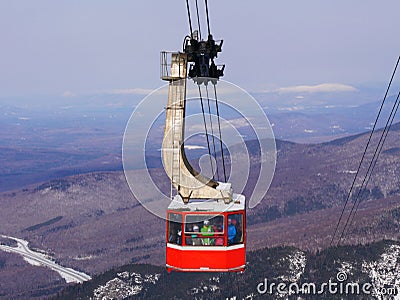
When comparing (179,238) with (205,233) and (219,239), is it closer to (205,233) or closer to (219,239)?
(205,233)

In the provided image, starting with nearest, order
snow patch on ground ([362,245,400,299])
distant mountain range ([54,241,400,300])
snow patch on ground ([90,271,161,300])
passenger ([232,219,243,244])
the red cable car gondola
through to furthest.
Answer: the red cable car gondola, passenger ([232,219,243,244]), snow patch on ground ([362,245,400,299]), distant mountain range ([54,241,400,300]), snow patch on ground ([90,271,161,300])

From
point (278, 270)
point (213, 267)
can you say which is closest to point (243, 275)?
point (278, 270)

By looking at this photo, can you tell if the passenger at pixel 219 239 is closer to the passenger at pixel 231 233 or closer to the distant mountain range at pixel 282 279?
the passenger at pixel 231 233

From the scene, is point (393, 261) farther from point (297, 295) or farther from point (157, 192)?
point (157, 192)

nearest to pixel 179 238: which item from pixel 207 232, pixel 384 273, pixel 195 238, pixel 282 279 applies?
pixel 195 238

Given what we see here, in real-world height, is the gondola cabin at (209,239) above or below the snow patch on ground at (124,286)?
above

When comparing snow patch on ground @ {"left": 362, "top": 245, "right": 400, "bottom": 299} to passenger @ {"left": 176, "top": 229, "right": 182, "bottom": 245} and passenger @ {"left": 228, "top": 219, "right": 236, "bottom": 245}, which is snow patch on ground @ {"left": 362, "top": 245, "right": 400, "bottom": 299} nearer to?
passenger @ {"left": 228, "top": 219, "right": 236, "bottom": 245}

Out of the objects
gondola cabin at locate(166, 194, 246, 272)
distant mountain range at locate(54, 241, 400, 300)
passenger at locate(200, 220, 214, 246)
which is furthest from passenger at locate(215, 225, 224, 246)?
distant mountain range at locate(54, 241, 400, 300)

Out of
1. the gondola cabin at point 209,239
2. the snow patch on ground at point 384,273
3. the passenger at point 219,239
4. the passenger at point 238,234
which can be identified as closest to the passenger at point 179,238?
the gondola cabin at point 209,239
